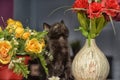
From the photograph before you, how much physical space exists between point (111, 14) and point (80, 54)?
0.64 feet

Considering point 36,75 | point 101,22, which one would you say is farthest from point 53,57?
point 101,22

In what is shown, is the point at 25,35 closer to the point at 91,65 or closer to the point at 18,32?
the point at 18,32

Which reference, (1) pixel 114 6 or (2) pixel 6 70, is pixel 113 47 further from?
(2) pixel 6 70

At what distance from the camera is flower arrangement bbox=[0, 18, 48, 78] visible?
1.04 meters

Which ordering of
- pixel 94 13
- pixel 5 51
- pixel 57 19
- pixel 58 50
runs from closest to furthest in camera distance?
pixel 5 51 < pixel 94 13 < pixel 58 50 < pixel 57 19

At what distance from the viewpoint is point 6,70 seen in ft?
3.59

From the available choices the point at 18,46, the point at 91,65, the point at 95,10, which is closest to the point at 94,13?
the point at 95,10

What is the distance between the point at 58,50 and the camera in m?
1.29

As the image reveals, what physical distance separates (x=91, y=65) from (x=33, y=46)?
0.24 metres

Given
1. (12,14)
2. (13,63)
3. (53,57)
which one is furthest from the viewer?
(12,14)

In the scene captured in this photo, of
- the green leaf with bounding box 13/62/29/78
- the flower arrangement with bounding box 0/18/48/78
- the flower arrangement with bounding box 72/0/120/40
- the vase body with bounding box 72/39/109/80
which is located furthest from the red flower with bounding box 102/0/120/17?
the green leaf with bounding box 13/62/29/78

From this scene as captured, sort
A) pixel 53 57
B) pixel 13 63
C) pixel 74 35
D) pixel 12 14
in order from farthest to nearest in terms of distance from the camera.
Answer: pixel 12 14 → pixel 74 35 → pixel 53 57 → pixel 13 63

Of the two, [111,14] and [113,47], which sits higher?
[111,14]

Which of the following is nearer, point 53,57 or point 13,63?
point 13,63
